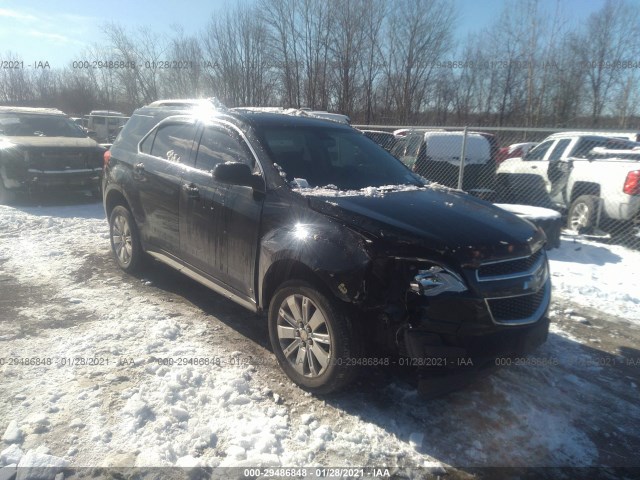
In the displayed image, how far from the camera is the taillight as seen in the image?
712 cm

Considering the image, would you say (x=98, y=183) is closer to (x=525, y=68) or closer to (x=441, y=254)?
(x=441, y=254)

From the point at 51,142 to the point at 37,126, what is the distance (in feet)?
3.93

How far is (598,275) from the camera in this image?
593 centimetres

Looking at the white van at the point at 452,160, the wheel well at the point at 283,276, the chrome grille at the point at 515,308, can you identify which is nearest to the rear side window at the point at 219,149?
the wheel well at the point at 283,276

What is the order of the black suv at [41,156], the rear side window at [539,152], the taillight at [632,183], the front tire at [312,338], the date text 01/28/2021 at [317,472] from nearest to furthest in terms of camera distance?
the date text 01/28/2021 at [317,472] → the front tire at [312,338] → the taillight at [632,183] → the black suv at [41,156] → the rear side window at [539,152]

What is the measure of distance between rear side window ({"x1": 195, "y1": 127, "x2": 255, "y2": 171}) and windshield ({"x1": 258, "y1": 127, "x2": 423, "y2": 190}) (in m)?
0.21

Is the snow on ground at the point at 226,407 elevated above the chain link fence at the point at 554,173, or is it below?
below

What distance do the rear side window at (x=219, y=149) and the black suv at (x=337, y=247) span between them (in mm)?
14

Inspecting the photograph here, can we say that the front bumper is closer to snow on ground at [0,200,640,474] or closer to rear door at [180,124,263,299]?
snow on ground at [0,200,640,474]

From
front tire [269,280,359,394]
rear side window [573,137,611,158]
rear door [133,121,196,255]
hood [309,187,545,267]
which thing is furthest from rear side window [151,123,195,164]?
rear side window [573,137,611,158]

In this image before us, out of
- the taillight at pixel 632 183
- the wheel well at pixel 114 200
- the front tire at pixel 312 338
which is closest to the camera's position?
the front tire at pixel 312 338

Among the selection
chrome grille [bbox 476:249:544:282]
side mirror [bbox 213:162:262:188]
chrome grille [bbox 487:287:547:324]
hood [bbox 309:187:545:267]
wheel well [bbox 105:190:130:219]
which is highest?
side mirror [bbox 213:162:262:188]

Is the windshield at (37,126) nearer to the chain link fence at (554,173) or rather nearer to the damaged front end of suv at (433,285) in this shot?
the chain link fence at (554,173)

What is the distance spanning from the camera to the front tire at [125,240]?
500 cm
